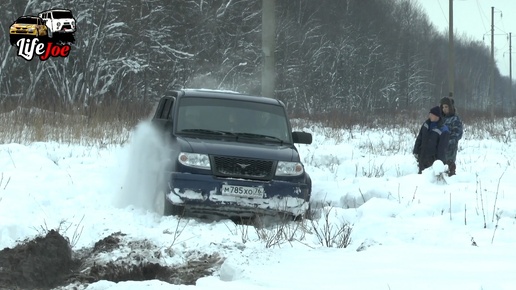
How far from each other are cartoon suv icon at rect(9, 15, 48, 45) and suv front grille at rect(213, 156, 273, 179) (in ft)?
72.5

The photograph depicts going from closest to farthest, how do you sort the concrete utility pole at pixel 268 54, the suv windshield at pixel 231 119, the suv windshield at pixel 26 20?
the suv windshield at pixel 231 119, the concrete utility pole at pixel 268 54, the suv windshield at pixel 26 20

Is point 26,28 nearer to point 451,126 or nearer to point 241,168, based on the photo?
point 451,126

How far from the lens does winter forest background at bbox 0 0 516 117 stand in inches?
1185

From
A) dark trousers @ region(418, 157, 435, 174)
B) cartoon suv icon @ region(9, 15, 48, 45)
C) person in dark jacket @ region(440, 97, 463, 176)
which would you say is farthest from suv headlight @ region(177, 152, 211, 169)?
cartoon suv icon @ region(9, 15, 48, 45)

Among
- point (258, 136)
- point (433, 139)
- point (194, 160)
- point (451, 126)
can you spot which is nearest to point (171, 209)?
point (194, 160)

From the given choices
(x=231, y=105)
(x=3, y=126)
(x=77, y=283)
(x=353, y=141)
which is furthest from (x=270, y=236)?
(x=353, y=141)

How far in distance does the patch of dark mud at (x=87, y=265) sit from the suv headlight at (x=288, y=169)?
2.58 m

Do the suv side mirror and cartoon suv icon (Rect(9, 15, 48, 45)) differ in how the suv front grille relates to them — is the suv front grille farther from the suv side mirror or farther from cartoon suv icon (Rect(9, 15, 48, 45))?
cartoon suv icon (Rect(9, 15, 48, 45))

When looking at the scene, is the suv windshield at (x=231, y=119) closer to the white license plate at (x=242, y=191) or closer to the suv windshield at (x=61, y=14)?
the white license plate at (x=242, y=191)

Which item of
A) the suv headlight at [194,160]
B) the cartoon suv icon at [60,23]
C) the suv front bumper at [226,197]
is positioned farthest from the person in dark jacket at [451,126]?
the cartoon suv icon at [60,23]

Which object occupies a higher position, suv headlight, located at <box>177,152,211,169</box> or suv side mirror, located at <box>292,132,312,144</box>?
suv side mirror, located at <box>292,132,312,144</box>

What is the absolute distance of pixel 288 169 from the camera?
331 inches

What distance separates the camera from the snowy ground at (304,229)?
4.91 meters

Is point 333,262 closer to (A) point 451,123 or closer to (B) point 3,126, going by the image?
(A) point 451,123
